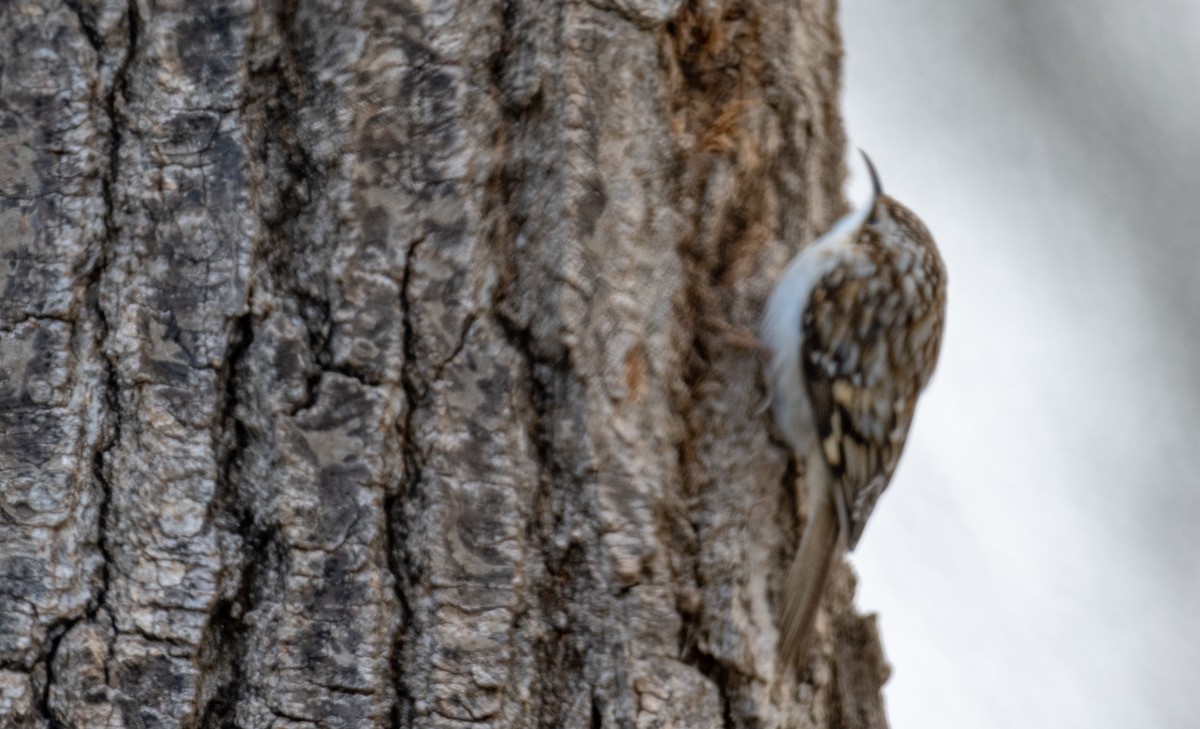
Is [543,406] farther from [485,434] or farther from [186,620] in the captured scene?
[186,620]

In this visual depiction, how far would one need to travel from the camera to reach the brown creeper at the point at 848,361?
5.11 ft

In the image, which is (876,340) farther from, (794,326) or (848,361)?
(794,326)

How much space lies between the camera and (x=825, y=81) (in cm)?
162

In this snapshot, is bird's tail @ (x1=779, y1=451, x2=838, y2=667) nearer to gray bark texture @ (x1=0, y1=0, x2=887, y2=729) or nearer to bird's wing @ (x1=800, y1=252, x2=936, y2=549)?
gray bark texture @ (x1=0, y1=0, x2=887, y2=729)

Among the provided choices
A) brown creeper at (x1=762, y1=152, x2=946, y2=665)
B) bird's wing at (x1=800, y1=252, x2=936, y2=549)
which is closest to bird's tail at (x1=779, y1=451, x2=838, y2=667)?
brown creeper at (x1=762, y1=152, x2=946, y2=665)

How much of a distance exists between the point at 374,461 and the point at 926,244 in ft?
4.18

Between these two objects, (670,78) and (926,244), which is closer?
(670,78)

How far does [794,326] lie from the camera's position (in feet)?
5.88

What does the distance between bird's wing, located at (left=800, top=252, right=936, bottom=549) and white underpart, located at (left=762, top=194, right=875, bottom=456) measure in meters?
0.04

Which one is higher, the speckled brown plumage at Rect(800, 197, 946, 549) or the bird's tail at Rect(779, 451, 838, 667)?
the speckled brown plumage at Rect(800, 197, 946, 549)

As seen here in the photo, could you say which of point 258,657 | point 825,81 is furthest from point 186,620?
point 825,81

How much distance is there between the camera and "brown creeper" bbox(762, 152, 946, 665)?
1.56 m

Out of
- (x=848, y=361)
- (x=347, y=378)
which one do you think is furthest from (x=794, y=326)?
(x=347, y=378)

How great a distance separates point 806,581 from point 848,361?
0.66 m
